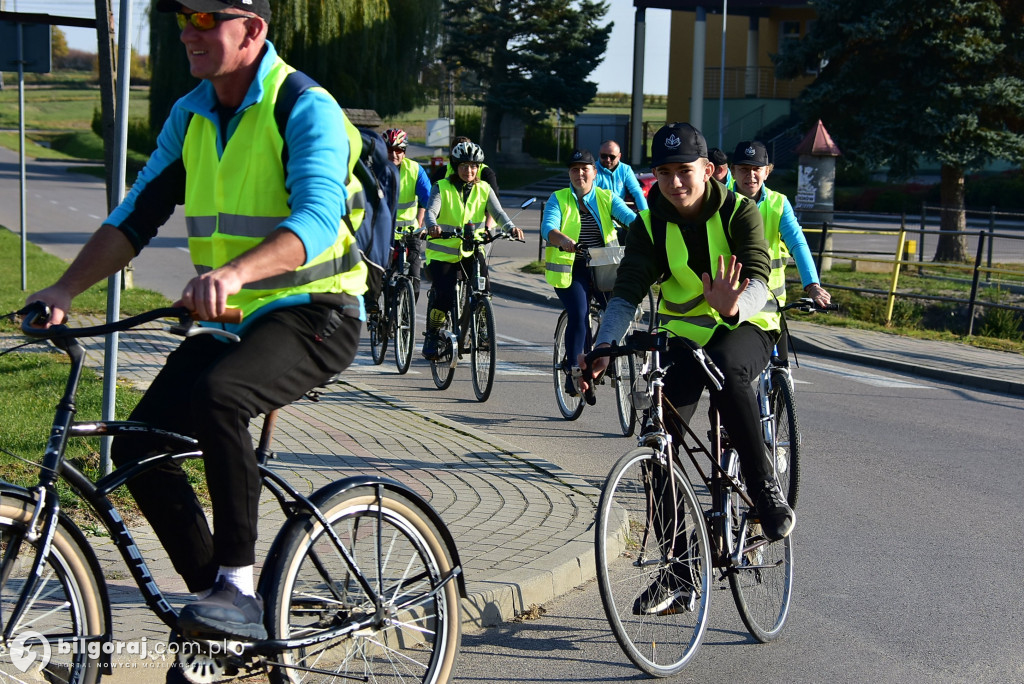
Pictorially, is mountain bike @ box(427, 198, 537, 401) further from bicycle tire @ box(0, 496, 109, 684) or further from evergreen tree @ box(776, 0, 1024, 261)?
evergreen tree @ box(776, 0, 1024, 261)

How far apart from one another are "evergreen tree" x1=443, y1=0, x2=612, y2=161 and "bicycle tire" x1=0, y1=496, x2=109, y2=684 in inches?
1938

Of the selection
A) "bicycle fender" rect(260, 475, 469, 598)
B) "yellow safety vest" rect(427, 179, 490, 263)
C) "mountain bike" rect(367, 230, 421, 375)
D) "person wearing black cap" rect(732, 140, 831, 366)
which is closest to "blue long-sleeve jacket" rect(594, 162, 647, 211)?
"yellow safety vest" rect(427, 179, 490, 263)

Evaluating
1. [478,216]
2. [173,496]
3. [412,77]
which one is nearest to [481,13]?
[412,77]

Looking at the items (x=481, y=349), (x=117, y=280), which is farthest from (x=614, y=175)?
(x=117, y=280)

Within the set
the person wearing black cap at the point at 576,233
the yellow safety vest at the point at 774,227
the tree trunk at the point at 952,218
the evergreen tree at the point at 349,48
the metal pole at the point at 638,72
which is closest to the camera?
the yellow safety vest at the point at 774,227

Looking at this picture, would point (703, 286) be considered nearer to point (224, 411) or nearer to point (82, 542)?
point (224, 411)

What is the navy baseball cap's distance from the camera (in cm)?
455

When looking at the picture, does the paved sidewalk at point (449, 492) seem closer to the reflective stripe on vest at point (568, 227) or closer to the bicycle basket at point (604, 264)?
the reflective stripe on vest at point (568, 227)

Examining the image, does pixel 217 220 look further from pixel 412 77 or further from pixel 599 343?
A: pixel 412 77

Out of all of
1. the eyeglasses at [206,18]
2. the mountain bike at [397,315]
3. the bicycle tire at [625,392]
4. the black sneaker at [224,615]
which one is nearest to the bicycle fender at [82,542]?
the black sneaker at [224,615]

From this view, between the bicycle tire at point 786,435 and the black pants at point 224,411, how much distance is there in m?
3.53

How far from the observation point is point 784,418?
648 cm

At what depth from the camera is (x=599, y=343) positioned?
14.9 feet

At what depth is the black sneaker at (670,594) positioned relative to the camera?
14.3 feet
